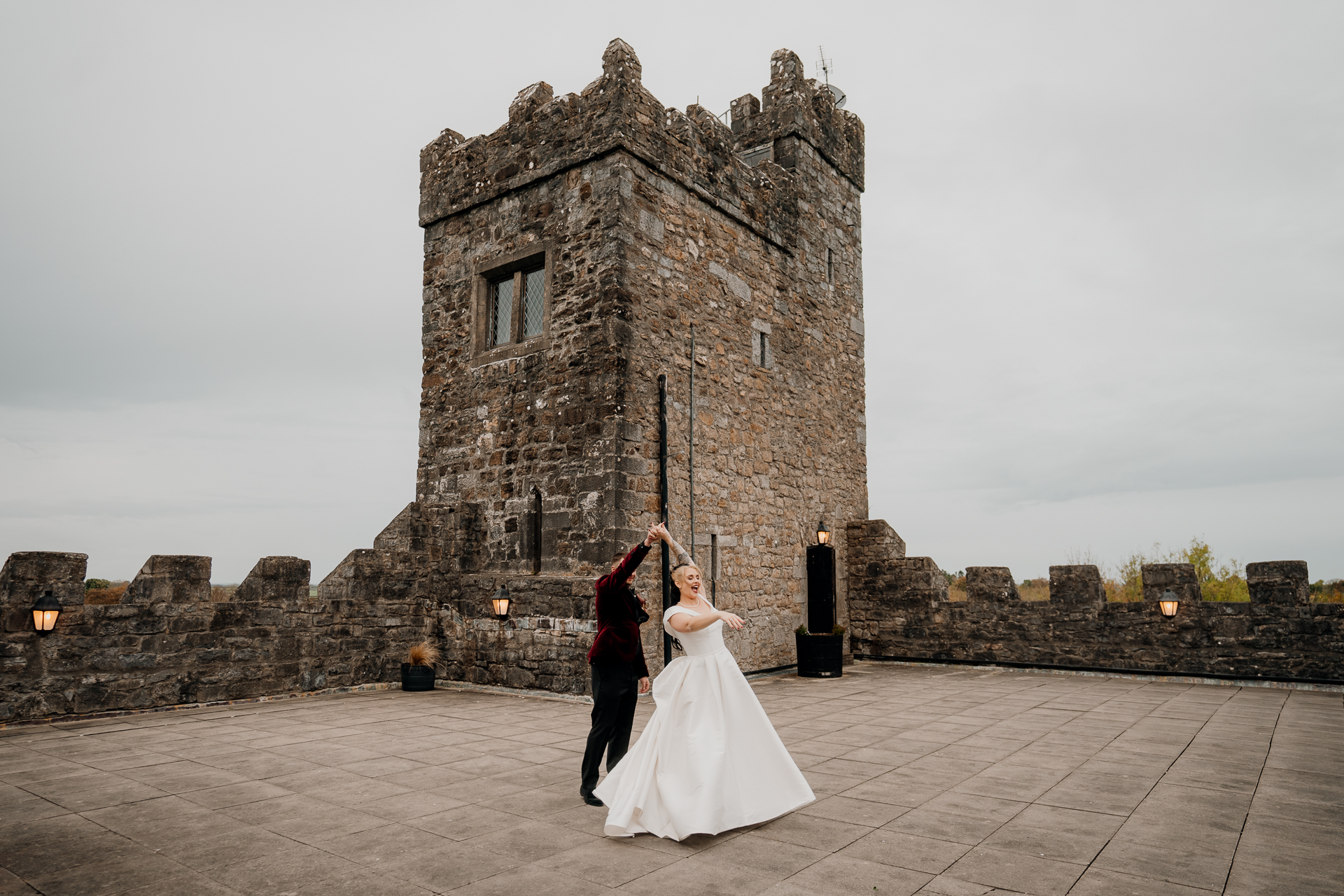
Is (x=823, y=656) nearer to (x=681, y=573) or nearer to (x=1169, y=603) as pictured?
(x=1169, y=603)

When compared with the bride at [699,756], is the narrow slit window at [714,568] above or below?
above

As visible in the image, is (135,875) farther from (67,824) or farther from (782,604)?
(782,604)

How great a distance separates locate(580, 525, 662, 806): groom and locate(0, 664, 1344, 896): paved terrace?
0.38 meters

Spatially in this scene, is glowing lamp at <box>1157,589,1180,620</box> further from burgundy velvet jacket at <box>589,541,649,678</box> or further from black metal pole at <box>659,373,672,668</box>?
burgundy velvet jacket at <box>589,541,649,678</box>

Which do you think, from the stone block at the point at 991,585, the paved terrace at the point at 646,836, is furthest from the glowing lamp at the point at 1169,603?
the paved terrace at the point at 646,836

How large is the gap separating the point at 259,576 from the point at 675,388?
4.91m

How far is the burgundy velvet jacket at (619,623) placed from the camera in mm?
4461

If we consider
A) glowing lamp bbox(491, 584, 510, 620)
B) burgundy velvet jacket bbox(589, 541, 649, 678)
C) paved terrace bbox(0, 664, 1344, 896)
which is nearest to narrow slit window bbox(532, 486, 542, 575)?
glowing lamp bbox(491, 584, 510, 620)

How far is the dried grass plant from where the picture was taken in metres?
9.19

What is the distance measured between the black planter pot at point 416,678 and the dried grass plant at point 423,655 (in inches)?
2.1

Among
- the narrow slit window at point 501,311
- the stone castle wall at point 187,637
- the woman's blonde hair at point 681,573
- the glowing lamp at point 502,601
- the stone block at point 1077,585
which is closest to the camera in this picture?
the woman's blonde hair at point 681,573

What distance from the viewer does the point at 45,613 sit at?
21.1 feet

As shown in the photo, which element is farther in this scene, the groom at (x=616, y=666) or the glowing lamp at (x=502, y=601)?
the glowing lamp at (x=502, y=601)

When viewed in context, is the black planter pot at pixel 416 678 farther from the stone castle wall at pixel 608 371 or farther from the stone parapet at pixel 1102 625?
the stone parapet at pixel 1102 625
